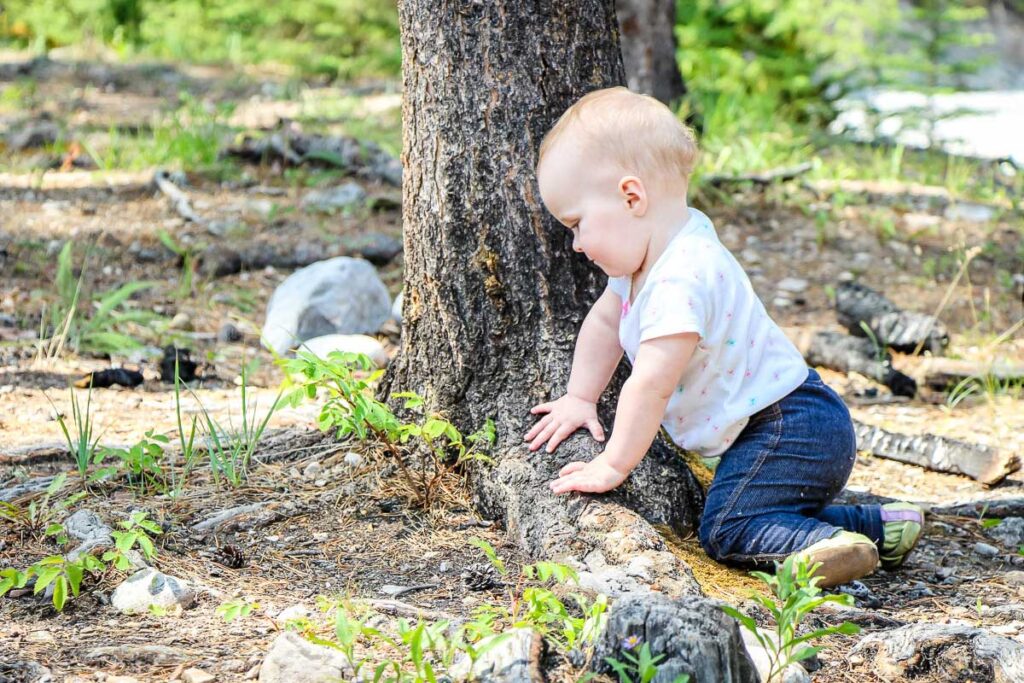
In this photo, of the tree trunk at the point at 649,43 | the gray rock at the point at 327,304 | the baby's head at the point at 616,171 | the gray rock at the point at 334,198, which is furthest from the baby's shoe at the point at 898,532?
the tree trunk at the point at 649,43

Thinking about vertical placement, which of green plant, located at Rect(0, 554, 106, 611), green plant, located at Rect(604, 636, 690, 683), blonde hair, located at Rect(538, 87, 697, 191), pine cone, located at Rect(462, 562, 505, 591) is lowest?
pine cone, located at Rect(462, 562, 505, 591)

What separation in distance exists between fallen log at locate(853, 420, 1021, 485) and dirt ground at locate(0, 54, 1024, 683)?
0.17 feet

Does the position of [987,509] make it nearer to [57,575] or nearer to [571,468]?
[571,468]

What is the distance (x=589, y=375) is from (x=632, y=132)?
0.64m

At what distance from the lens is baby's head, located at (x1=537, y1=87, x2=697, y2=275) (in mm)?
2502

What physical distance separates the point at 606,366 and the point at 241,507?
41.4 inches

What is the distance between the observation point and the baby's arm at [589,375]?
Result: 9.02 feet

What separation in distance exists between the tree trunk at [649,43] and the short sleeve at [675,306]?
482 centimetres

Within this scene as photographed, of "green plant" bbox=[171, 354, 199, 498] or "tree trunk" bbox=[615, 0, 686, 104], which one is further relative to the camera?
"tree trunk" bbox=[615, 0, 686, 104]

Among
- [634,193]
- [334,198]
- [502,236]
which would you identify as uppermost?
[634,193]

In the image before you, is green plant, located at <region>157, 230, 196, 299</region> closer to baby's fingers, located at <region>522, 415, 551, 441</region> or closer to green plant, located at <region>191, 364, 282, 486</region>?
green plant, located at <region>191, 364, 282, 486</region>

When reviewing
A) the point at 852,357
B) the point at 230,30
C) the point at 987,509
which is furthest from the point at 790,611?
the point at 230,30

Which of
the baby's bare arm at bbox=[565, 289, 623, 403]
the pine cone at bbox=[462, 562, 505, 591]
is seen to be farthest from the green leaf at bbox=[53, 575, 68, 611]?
the baby's bare arm at bbox=[565, 289, 623, 403]

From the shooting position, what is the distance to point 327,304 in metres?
4.54
